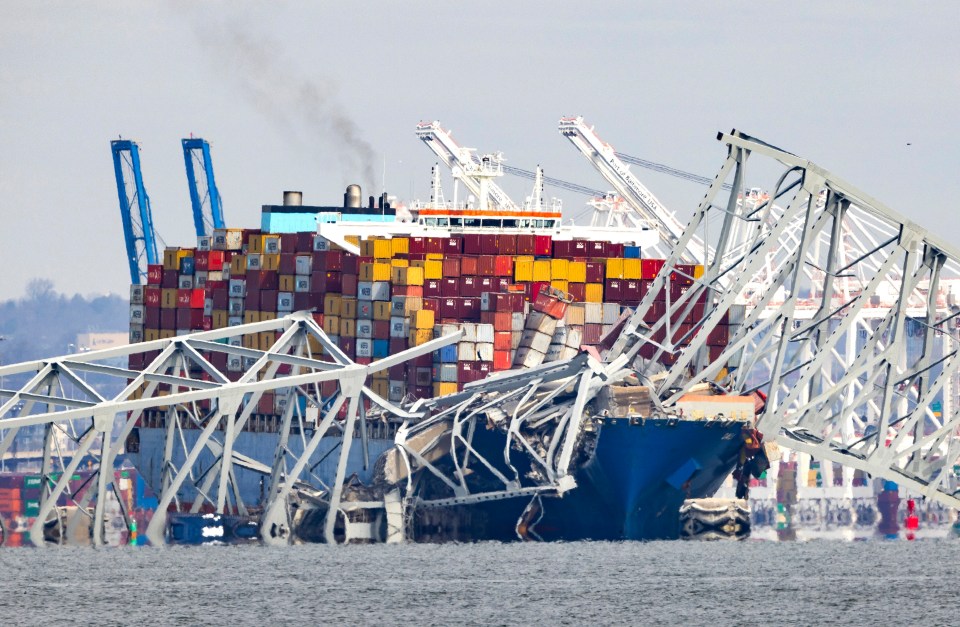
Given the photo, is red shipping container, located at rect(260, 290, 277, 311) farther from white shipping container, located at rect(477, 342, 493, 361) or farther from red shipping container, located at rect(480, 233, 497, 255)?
white shipping container, located at rect(477, 342, 493, 361)

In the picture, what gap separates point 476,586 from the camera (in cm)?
8038

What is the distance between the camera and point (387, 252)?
107125mm

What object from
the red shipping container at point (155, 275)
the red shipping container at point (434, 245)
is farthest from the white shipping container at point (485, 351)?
the red shipping container at point (155, 275)

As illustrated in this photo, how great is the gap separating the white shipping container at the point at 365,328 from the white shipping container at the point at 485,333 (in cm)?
749

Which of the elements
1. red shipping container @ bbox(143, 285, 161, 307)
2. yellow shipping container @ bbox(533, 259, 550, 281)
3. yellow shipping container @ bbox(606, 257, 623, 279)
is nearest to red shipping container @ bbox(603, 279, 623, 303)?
yellow shipping container @ bbox(606, 257, 623, 279)

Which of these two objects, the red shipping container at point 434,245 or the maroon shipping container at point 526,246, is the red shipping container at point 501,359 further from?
the red shipping container at point 434,245

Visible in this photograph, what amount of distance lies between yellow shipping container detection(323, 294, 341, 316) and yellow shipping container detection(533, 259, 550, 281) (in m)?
10.2

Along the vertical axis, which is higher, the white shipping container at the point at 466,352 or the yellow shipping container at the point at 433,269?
the yellow shipping container at the point at 433,269

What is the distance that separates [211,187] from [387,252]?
5524 cm

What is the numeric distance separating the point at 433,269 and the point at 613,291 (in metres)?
8.31

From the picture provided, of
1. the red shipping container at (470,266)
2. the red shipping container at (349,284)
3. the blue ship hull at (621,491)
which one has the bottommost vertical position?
the blue ship hull at (621,491)

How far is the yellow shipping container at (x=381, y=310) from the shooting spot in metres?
106

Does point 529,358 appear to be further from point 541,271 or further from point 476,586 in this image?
point 476,586

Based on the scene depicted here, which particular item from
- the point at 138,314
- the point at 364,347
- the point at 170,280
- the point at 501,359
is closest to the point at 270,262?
the point at 170,280
